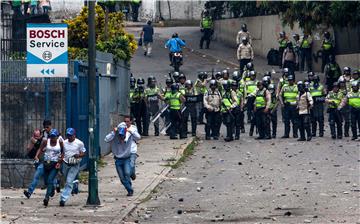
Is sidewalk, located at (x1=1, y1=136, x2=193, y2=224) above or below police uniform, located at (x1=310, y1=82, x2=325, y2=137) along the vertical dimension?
below

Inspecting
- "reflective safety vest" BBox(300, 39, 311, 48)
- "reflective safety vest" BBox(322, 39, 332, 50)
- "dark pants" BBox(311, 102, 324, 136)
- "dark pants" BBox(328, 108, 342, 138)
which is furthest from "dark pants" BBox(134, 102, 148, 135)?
"reflective safety vest" BBox(300, 39, 311, 48)

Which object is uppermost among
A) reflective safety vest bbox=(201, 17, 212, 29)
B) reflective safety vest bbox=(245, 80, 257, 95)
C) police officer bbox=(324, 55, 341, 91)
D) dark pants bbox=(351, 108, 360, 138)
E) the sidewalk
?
reflective safety vest bbox=(201, 17, 212, 29)

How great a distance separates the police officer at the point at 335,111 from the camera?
31859mm

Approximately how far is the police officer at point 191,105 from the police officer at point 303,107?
341cm

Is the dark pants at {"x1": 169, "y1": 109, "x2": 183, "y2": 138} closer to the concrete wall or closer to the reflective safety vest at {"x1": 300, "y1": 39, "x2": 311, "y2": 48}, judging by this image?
the reflective safety vest at {"x1": 300, "y1": 39, "x2": 311, "y2": 48}

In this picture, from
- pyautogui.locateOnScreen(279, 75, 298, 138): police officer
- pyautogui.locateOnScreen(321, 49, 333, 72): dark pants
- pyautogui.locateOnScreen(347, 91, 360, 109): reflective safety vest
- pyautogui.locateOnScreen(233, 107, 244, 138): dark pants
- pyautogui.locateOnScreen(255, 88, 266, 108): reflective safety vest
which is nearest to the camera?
pyautogui.locateOnScreen(347, 91, 360, 109): reflective safety vest

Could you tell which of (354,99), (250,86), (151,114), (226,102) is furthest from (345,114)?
(151,114)

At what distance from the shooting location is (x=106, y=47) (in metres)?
31.1

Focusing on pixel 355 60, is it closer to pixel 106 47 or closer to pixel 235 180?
pixel 106 47

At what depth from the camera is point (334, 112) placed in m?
32.0

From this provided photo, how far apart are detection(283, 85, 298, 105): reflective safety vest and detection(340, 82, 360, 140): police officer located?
4.94 feet

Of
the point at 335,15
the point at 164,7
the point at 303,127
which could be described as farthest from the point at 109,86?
the point at 164,7

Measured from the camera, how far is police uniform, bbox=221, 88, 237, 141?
32.1 metres

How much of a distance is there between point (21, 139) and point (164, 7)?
35.1m
